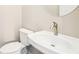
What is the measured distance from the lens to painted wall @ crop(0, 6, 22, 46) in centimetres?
210

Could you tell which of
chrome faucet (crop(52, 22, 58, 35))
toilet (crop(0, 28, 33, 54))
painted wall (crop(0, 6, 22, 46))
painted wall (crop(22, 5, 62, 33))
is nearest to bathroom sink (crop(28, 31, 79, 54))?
chrome faucet (crop(52, 22, 58, 35))

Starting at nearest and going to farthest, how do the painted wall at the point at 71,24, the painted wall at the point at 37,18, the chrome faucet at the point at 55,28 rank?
the painted wall at the point at 71,24 → the chrome faucet at the point at 55,28 → the painted wall at the point at 37,18

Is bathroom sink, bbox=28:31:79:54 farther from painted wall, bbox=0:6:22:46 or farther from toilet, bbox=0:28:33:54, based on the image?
painted wall, bbox=0:6:22:46

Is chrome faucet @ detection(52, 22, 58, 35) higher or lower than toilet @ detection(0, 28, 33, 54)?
higher

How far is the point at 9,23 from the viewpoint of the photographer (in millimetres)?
2168

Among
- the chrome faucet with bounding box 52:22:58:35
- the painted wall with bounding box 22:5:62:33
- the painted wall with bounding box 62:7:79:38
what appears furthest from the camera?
the painted wall with bounding box 22:5:62:33

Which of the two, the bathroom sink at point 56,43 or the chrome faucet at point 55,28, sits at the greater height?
the chrome faucet at point 55,28

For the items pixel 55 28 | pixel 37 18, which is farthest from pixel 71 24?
pixel 37 18

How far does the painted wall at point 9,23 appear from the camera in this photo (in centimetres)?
210

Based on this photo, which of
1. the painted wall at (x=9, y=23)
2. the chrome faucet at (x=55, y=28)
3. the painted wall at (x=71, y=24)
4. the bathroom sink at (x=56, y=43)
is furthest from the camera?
the painted wall at (x=9, y=23)

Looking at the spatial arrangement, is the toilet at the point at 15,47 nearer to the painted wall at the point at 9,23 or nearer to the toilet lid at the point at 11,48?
the toilet lid at the point at 11,48

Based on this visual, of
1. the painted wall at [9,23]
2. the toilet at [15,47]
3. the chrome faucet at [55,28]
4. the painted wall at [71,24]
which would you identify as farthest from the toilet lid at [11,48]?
the painted wall at [71,24]
